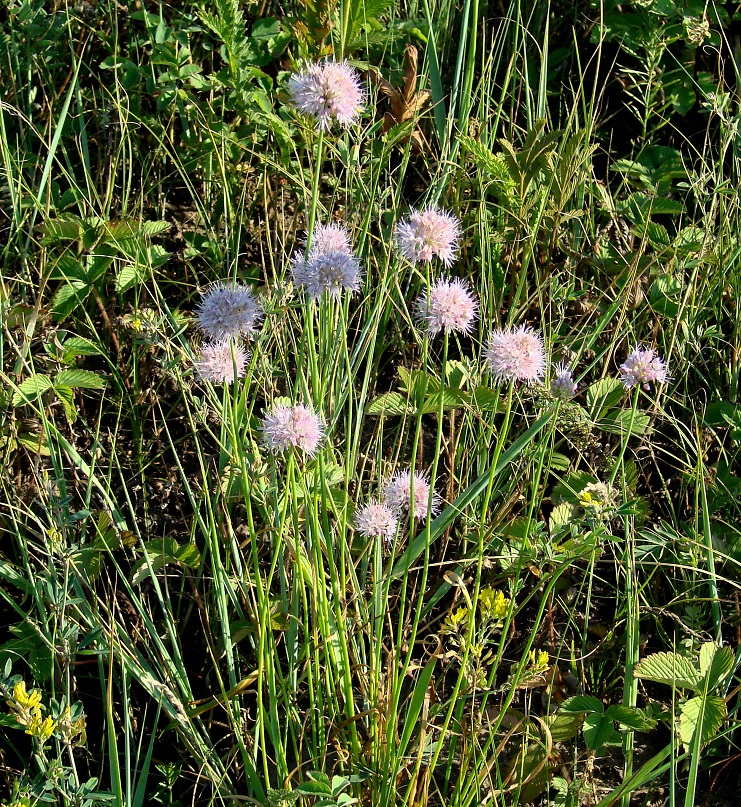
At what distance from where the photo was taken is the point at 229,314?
43.7 inches

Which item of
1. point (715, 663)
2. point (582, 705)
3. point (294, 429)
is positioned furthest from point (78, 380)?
point (715, 663)

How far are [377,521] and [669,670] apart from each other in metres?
0.45

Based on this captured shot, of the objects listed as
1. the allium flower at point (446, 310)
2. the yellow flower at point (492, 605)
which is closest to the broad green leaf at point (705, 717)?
the yellow flower at point (492, 605)

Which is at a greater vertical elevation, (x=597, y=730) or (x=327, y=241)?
(x=327, y=241)

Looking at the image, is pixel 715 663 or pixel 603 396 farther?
pixel 603 396

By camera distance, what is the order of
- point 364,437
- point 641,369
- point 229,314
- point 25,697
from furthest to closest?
point 364,437 → point 641,369 → point 229,314 → point 25,697

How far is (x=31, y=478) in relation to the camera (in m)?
1.60

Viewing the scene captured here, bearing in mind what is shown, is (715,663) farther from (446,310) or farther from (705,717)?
(446,310)

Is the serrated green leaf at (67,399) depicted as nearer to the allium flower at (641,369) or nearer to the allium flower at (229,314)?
the allium flower at (229,314)

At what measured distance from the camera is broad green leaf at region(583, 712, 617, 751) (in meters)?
1.27

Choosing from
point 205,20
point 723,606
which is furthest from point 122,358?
point 723,606

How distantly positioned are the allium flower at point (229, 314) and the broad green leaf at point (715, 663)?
0.78m

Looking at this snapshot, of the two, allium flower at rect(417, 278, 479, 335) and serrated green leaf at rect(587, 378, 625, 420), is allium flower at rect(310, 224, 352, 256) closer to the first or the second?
allium flower at rect(417, 278, 479, 335)

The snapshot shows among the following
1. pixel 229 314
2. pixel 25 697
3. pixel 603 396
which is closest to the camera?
pixel 25 697
